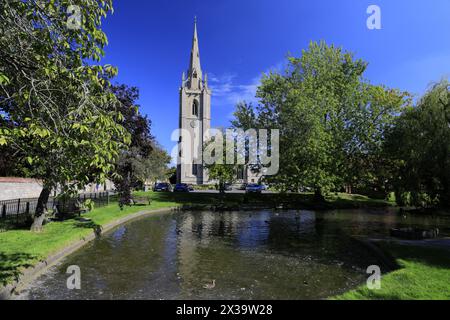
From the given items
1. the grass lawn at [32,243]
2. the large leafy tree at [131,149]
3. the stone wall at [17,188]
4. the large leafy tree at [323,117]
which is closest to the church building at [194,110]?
the large leafy tree at [323,117]

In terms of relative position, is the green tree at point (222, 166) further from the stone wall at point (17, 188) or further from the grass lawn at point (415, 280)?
the grass lawn at point (415, 280)

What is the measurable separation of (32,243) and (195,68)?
81.5 metres

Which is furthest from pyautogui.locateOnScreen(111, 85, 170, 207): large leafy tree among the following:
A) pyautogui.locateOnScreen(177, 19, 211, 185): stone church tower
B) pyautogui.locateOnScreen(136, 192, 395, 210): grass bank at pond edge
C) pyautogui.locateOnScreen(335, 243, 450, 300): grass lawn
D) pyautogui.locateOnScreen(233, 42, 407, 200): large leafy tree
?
pyautogui.locateOnScreen(177, 19, 211, 185): stone church tower

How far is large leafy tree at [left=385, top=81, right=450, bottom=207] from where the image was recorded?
614 inches

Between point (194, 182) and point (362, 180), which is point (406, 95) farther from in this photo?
point (194, 182)

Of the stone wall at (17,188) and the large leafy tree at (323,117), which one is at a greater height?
the large leafy tree at (323,117)

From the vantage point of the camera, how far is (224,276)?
407 inches

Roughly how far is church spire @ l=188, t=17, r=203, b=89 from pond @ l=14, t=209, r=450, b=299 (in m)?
72.5

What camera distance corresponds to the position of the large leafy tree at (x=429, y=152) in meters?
15.6

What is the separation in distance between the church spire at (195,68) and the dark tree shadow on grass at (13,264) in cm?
8067

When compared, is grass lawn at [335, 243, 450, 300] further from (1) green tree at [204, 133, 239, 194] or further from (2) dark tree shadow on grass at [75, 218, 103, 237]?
(1) green tree at [204, 133, 239, 194]

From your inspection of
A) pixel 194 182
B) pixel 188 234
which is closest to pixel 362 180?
pixel 188 234

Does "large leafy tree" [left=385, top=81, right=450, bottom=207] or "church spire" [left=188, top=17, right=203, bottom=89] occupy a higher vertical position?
"church spire" [left=188, top=17, right=203, bottom=89]

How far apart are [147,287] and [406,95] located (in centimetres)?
4596
